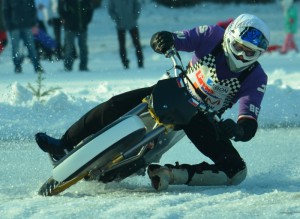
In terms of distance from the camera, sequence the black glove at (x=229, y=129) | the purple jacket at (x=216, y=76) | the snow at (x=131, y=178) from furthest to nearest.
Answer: the purple jacket at (x=216, y=76) → the black glove at (x=229, y=129) → the snow at (x=131, y=178)

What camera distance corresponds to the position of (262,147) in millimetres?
9297

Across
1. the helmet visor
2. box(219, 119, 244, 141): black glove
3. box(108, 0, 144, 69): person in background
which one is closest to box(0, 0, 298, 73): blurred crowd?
box(108, 0, 144, 69): person in background

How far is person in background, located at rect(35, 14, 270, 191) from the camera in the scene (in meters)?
6.86

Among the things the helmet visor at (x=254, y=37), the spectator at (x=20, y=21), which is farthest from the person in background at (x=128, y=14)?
the helmet visor at (x=254, y=37)

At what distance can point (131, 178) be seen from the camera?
25.1 feet

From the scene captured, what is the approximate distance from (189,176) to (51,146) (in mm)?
984

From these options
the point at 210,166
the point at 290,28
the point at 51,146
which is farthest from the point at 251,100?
the point at 290,28

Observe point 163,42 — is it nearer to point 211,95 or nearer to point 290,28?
point 211,95

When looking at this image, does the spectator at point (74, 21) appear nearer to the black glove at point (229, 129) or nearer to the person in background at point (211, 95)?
the person in background at point (211, 95)

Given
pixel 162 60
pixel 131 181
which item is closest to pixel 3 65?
pixel 162 60

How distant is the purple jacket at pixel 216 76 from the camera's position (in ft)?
23.0

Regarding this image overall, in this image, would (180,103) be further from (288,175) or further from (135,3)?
(135,3)

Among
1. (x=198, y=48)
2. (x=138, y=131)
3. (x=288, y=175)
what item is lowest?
(x=288, y=175)

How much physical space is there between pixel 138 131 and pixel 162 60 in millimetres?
13936
